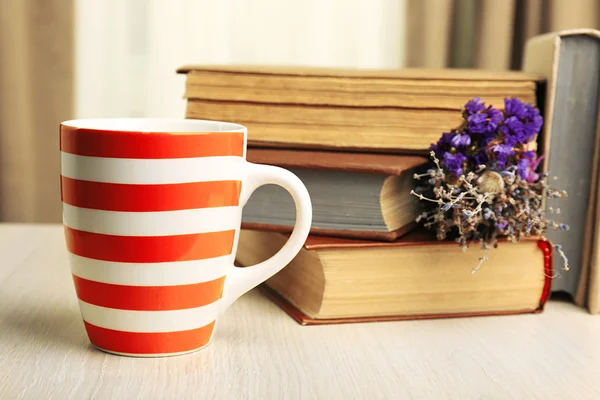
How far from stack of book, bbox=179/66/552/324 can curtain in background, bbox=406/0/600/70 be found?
2.42 feet

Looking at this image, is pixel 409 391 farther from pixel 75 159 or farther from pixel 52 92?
pixel 52 92

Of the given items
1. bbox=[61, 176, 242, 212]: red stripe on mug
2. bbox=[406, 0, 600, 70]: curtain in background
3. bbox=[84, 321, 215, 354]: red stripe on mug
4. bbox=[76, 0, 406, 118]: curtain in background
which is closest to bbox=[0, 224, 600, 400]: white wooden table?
bbox=[84, 321, 215, 354]: red stripe on mug

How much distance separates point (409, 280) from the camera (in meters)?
0.60

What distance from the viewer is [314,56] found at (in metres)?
1.58

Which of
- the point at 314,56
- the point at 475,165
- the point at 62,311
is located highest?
the point at 314,56

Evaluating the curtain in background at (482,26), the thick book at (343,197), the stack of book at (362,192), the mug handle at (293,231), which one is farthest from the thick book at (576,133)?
the curtain in background at (482,26)

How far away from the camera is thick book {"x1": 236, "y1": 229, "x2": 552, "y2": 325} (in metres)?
0.59

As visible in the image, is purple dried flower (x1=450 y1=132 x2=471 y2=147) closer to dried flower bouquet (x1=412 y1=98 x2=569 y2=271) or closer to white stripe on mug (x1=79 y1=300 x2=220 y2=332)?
dried flower bouquet (x1=412 y1=98 x2=569 y2=271)

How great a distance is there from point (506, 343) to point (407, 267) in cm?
10

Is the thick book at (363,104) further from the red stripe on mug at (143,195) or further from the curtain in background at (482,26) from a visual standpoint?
the curtain in background at (482,26)

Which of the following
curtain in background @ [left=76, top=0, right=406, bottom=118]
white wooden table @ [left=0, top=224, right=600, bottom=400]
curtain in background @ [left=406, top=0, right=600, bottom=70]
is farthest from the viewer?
curtain in background @ [left=76, top=0, right=406, bottom=118]

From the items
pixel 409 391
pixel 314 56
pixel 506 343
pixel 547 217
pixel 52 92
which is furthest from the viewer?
pixel 314 56

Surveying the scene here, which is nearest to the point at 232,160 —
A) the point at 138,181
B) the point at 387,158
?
the point at 138,181

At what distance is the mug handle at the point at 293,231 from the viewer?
0.51 m
